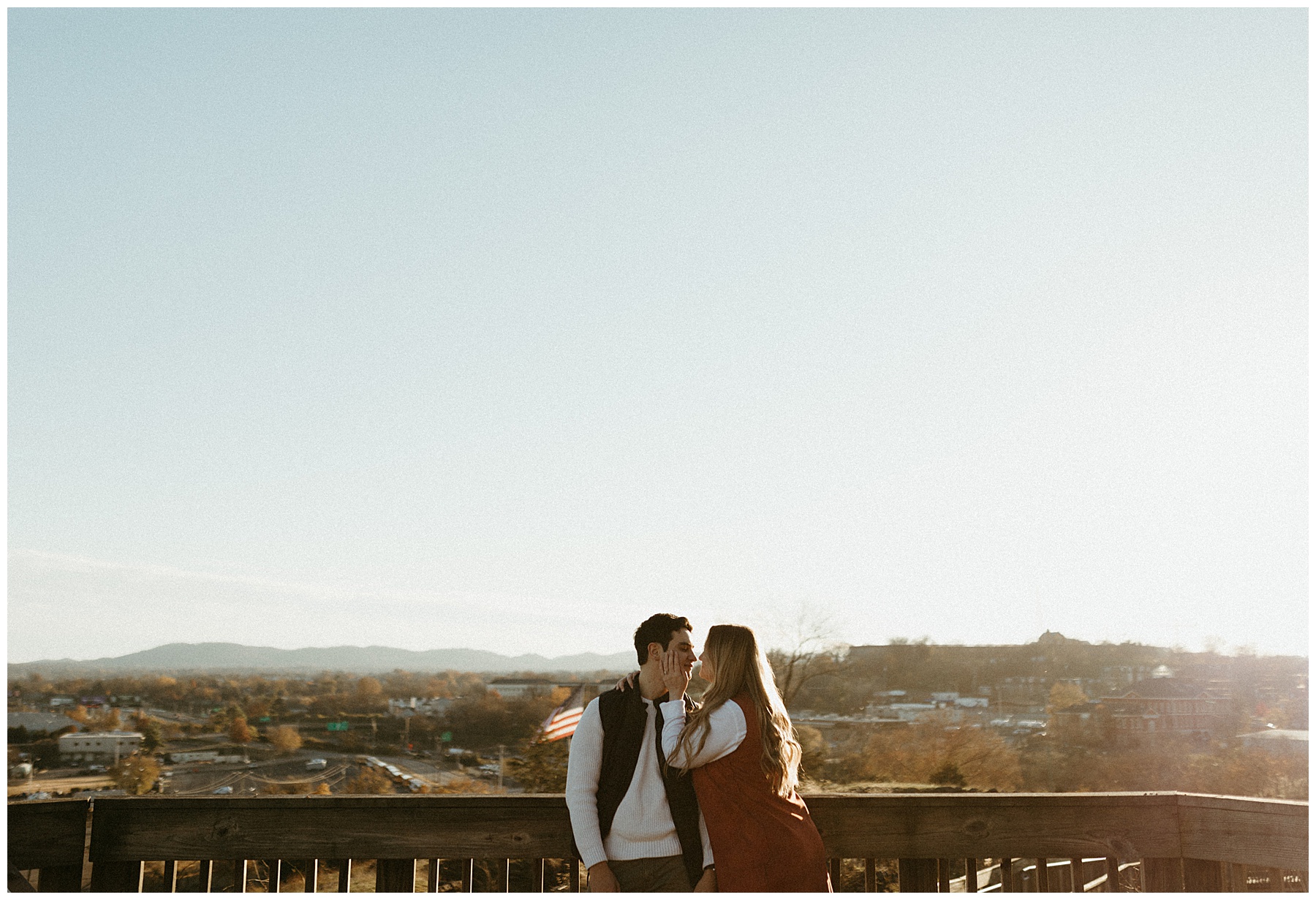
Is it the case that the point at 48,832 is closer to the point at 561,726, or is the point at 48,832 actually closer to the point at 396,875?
the point at 396,875

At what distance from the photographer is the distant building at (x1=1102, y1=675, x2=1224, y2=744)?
10.0 meters

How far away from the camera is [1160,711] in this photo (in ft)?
37.1

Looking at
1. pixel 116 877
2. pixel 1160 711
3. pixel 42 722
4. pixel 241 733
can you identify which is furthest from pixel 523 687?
pixel 116 877

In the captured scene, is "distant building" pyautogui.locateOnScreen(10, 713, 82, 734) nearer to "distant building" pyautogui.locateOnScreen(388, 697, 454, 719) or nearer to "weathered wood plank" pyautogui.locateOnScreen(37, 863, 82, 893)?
"distant building" pyautogui.locateOnScreen(388, 697, 454, 719)

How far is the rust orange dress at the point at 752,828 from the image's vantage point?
7.11 ft

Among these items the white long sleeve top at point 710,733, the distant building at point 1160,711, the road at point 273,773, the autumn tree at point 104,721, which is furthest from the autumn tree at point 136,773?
the white long sleeve top at point 710,733

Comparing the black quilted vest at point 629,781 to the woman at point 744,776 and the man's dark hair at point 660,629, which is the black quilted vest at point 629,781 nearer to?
the woman at point 744,776

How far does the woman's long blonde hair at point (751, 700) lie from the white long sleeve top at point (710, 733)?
1 cm

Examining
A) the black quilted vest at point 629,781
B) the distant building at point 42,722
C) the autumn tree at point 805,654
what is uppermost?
the black quilted vest at point 629,781

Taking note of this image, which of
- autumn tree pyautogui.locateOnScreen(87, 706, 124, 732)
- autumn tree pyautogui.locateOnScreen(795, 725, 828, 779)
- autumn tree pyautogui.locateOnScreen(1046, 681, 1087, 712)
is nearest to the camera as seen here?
autumn tree pyautogui.locateOnScreen(1046, 681, 1087, 712)

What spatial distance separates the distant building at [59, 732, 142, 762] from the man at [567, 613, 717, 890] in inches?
601

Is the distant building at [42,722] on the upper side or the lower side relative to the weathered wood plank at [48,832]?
lower

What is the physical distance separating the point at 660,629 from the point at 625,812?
0.47 m

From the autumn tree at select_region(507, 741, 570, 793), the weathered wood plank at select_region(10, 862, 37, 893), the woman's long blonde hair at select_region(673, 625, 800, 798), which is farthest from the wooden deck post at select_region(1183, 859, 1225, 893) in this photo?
the autumn tree at select_region(507, 741, 570, 793)
